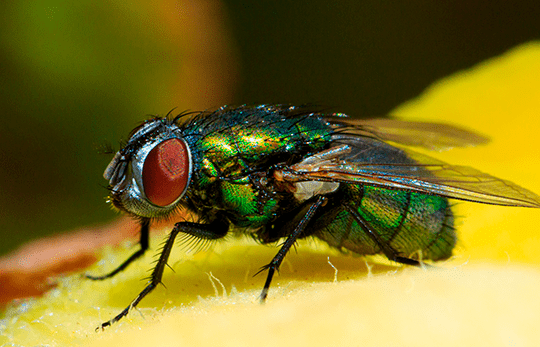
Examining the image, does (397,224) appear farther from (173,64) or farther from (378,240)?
(173,64)

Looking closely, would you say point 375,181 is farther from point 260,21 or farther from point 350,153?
point 260,21

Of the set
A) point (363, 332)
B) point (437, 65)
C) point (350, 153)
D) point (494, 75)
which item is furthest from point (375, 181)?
point (437, 65)

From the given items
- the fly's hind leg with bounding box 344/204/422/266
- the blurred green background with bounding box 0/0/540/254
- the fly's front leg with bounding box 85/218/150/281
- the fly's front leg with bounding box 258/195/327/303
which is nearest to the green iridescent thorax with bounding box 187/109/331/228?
the fly's front leg with bounding box 258/195/327/303

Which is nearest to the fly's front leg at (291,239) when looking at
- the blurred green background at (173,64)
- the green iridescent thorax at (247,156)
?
the green iridescent thorax at (247,156)

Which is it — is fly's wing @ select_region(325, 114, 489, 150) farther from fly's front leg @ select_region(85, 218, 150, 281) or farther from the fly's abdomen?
fly's front leg @ select_region(85, 218, 150, 281)

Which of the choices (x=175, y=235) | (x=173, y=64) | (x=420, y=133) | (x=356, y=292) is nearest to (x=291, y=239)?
(x=175, y=235)
